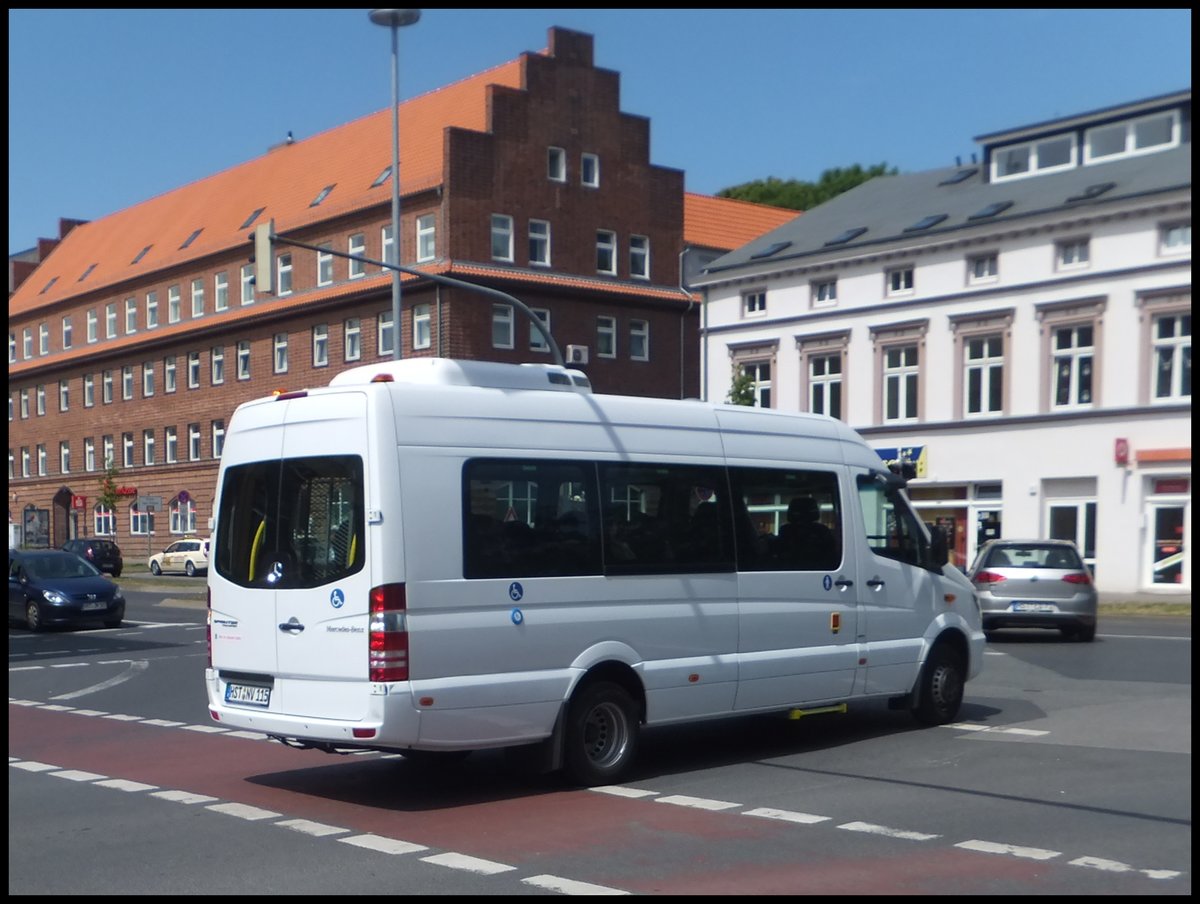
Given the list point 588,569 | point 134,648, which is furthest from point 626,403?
point 134,648

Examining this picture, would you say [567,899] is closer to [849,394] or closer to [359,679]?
[359,679]

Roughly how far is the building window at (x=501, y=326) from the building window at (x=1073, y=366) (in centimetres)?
2131

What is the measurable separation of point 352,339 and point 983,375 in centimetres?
2565

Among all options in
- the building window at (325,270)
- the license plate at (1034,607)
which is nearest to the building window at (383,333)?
the building window at (325,270)

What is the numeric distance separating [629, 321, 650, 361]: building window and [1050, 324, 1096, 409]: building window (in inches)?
861

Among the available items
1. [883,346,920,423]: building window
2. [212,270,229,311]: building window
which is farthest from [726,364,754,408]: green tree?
[212,270,229,311]: building window

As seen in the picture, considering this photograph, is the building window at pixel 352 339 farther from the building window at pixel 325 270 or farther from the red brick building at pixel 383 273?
the building window at pixel 325 270

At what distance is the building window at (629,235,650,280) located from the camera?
5853 cm

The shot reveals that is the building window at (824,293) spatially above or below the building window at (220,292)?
below

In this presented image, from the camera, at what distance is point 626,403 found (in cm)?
1074

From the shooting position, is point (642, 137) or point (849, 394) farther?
point (642, 137)

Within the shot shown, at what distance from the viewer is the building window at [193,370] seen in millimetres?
66500

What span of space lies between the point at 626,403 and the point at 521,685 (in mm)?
2259

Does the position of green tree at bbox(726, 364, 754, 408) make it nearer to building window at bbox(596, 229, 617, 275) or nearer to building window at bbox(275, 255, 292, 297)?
building window at bbox(596, 229, 617, 275)
